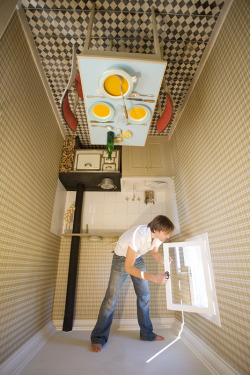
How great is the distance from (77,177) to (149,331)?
1.80 metres

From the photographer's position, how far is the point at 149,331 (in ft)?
5.47

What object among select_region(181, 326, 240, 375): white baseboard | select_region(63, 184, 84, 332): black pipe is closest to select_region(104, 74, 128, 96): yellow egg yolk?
select_region(63, 184, 84, 332): black pipe

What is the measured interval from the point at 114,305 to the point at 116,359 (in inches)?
13.3

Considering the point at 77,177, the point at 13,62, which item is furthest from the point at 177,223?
the point at 13,62

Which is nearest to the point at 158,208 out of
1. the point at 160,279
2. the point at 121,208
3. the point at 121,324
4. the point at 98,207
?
the point at 121,208

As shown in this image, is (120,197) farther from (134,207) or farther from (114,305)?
(114,305)

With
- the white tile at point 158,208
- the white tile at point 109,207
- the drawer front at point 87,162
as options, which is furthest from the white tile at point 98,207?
the white tile at point 158,208

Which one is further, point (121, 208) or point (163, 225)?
point (121, 208)

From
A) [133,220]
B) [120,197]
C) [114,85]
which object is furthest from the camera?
[120,197]

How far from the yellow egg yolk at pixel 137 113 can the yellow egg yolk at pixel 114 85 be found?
168 mm

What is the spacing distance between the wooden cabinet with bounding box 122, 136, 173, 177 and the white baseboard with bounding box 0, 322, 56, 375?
1.76m

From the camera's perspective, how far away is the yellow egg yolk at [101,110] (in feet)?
4.53

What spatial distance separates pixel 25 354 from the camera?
52.1 inches

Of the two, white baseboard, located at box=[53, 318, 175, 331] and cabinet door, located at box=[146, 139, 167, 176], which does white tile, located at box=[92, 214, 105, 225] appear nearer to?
cabinet door, located at box=[146, 139, 167, 176]
